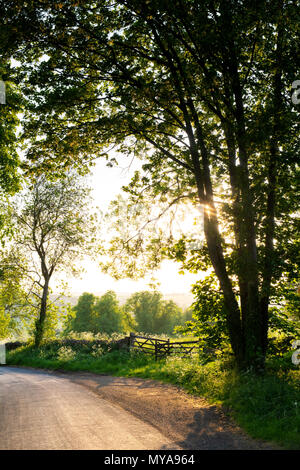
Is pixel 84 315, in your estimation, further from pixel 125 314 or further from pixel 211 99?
pixel 211 99

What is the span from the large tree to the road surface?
14.9 ft

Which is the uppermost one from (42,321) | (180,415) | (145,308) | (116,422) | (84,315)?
(42,321)

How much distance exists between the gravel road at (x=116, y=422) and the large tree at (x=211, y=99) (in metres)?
3.08

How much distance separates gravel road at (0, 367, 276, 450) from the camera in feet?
17.5

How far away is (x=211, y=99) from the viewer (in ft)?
36.4

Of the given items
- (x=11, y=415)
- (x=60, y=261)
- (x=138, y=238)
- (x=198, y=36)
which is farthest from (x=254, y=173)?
(x=60, y=261)

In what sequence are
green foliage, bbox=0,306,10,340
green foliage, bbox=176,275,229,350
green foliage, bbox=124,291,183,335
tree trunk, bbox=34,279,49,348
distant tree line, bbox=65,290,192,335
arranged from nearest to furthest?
green foliage, bbox=176,275,229,350 → tree trunk, bbox=34,279,49,348 → green foliage, bbox=0,306,10,340 → distant tree line, bbox=65,290,192,335 → green foliage, bbox=124,291,183,335

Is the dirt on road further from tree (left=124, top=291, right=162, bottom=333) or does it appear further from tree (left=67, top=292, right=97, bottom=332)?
tree (left=124, top=291, right=162, bottom=333)

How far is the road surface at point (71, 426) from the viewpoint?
5.22 meters

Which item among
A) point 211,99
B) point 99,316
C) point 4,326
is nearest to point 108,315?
point 99,316

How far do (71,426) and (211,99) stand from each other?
34.7ft

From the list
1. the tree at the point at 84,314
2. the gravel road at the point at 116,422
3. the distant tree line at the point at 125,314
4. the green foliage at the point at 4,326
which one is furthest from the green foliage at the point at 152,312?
the gravel road at the point at 116,422

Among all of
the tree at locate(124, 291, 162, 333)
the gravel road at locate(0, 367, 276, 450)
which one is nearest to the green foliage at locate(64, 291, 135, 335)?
the tree at locate(124, 291, 162, 333)
